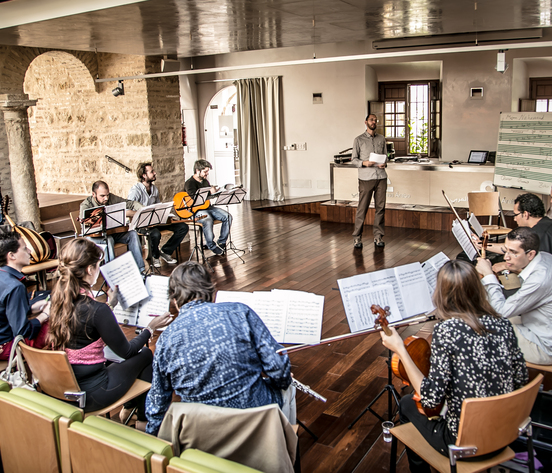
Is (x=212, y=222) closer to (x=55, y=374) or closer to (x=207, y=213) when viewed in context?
(x=207, y=213)

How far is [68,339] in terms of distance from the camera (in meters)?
2.74

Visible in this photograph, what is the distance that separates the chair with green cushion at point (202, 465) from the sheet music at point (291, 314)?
1.00m

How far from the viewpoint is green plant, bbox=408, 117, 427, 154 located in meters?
11.2

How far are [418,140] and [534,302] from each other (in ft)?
28.6

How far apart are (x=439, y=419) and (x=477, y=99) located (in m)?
8.63

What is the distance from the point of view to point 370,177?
7695mm

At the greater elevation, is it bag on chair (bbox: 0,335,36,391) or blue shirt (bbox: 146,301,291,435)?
blue shirt (bbox: 146,301,291,435)

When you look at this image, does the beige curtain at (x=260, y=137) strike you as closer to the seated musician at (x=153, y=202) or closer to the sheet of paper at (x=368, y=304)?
the seated musician at (x=153, y=202)

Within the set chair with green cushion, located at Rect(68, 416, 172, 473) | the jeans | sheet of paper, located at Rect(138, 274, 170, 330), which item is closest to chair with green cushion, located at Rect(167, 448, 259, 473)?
chair with green cushion, located at Rect(68, 416, 172, 473)

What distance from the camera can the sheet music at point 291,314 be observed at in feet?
9.51

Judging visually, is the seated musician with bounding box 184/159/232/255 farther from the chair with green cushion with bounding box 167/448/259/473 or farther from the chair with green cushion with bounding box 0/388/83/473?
the chair with green cushion with bounding box 167/448/259/473

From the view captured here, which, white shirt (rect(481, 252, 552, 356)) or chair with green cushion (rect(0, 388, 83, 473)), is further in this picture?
white shirt (rect(481, 252, 552, 356))

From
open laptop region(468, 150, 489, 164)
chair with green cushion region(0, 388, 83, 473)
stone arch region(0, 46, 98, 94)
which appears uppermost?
stone arch region(0, 46, 98, 94)

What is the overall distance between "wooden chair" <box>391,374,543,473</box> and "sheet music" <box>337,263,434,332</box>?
87 cm
